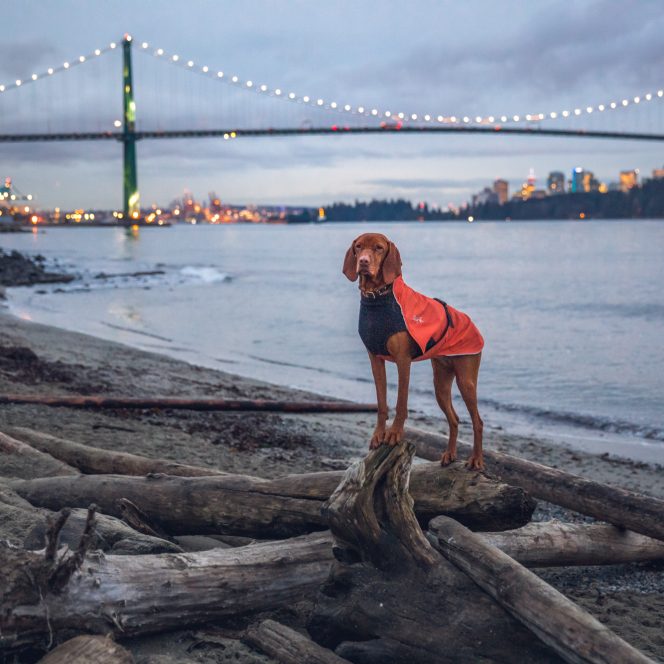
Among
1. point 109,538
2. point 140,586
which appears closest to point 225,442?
point 109,538

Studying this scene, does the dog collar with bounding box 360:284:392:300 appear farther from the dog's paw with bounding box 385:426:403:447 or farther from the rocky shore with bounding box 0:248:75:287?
the rocky shore with bounding box 0:248:75:287

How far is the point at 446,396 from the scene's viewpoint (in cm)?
348

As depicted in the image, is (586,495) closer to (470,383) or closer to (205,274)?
(470,383)

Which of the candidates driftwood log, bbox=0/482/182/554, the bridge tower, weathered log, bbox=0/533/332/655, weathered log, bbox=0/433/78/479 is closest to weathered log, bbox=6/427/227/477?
weathered log, bbox=0/433/78/479

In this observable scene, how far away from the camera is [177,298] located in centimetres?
2739

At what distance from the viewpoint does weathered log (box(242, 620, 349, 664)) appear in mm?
2744

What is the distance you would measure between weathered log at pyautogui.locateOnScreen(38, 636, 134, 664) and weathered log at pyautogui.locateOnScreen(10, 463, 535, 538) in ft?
3.40

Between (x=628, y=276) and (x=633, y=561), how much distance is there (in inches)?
1636

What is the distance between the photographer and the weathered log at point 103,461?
164 inches

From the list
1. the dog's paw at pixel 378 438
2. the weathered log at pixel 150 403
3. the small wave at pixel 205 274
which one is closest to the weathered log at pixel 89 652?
the dog's paw at pixel 378 438

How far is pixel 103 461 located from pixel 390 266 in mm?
2240

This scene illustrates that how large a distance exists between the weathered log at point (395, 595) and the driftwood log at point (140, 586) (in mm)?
195

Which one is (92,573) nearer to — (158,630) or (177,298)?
(158,630)

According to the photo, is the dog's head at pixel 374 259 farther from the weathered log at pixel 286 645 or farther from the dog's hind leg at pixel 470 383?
the weathered log at pixel 286 645
